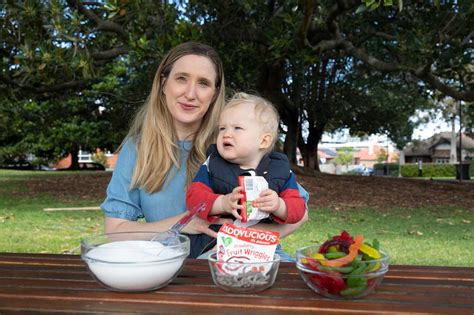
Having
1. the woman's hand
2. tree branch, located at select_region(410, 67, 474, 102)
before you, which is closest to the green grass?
the woman's hand

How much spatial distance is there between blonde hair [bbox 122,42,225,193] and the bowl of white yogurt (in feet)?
3.16

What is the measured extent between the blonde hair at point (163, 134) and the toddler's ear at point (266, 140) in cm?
50

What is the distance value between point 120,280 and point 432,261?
4652mm

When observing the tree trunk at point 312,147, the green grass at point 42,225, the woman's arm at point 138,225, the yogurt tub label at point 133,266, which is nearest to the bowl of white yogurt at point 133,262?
the yogurt tub label at point 133,266

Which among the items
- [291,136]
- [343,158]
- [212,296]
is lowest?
[212,296]

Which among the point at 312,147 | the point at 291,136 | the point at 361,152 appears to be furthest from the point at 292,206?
the point at 361,152

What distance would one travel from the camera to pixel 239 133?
87.4 inches

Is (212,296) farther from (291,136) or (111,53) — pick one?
(291,136)

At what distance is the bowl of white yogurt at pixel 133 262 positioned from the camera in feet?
4.69

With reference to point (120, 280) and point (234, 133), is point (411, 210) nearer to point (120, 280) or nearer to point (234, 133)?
point (234, 133)

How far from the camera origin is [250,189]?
185 centimetres

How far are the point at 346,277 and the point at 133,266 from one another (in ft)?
1.95

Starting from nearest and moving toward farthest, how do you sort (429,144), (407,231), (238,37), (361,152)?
1. (407,231)
2. (238,37)
3. (429,144)
4. (361,152)

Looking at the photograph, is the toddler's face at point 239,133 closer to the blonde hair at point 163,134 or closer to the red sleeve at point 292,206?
the red sleeve at point 292,206
